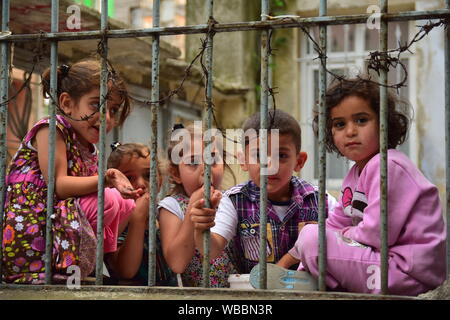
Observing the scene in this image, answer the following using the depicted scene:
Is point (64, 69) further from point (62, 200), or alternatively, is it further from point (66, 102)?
point (62, 200)

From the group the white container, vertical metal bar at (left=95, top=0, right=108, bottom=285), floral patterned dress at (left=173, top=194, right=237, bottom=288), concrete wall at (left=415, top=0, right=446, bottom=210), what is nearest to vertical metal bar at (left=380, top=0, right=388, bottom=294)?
the white container

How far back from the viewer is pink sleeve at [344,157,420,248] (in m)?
2.17

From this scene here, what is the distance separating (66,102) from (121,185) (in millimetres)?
617

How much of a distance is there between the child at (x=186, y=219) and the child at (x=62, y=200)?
0.90 feet

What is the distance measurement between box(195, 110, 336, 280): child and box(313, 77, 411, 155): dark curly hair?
23cm

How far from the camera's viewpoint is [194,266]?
314 centimetres

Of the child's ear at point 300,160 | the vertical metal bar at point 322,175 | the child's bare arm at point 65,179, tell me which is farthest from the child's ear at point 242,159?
the vertical metal bar at point 322,175

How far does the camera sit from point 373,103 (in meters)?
2.54

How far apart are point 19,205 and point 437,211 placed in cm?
161

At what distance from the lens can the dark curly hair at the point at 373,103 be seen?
255cm

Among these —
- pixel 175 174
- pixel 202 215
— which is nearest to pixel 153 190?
pixel 202 215

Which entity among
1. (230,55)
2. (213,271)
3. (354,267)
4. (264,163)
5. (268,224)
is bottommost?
(213,271)
